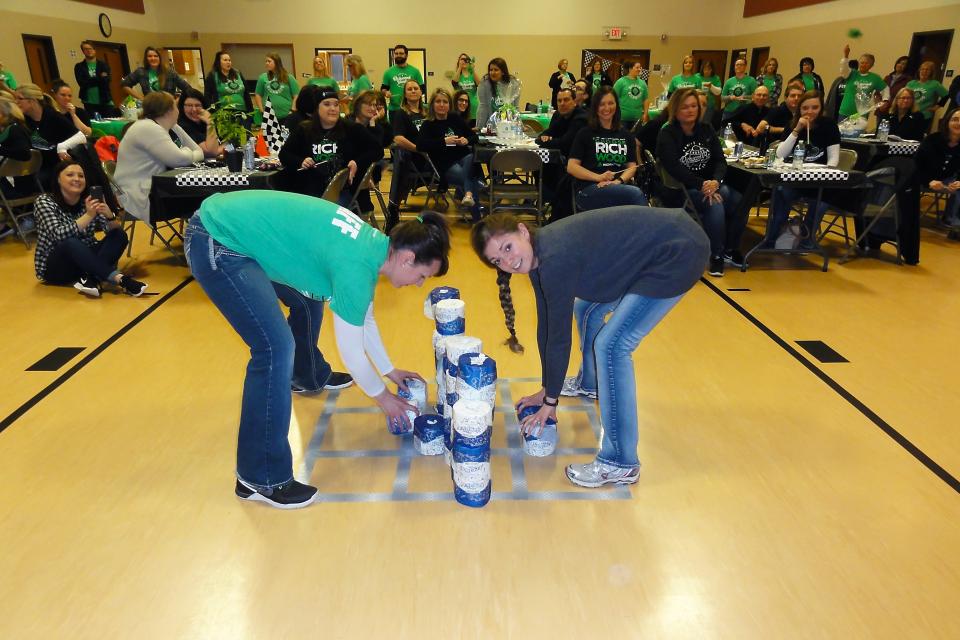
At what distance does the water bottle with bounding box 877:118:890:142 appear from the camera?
6.23 m

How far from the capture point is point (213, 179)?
13.9 ft

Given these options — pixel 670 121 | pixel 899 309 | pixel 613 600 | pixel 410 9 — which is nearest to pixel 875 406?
pixel 899 309

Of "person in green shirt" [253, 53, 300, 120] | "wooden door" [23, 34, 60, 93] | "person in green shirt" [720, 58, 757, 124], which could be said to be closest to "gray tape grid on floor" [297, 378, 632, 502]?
"person in green shirt" [253, 53, 300, 120]

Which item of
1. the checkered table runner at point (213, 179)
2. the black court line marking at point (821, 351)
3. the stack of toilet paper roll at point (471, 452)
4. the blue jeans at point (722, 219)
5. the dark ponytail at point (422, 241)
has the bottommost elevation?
the black court line marking at point (821, 351)

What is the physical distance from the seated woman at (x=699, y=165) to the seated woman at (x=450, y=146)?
2.01 meters

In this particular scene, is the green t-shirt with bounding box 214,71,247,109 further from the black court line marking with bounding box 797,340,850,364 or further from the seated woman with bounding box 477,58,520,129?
the black court line marking with bounding box 797,340,850,364

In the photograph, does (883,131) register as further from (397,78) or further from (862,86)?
(397,78)

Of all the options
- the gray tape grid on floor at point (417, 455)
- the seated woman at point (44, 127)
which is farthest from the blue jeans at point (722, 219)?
the seated woman at point (44, 127)

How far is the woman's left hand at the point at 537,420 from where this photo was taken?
7.13 ft

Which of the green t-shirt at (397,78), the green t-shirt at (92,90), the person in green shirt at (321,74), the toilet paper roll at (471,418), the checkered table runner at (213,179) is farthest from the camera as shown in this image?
the green t-shirt at (92,90)

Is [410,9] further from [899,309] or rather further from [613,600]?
[613,600]

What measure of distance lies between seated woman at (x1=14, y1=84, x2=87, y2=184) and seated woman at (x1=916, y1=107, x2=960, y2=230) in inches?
291

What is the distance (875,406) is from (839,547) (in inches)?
43.4

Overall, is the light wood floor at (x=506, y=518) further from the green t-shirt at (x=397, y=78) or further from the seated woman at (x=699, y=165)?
the green t-shirt at (x=397, y=78)
